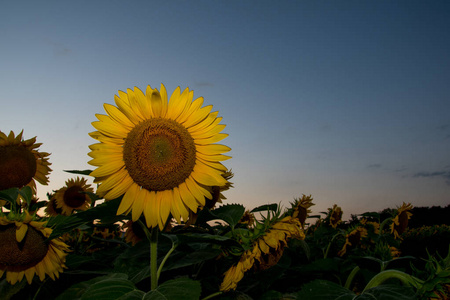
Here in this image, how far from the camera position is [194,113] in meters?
2.20

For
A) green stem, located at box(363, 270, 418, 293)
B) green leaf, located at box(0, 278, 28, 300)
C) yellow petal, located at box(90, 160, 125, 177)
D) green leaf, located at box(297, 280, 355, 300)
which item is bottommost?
green leaf, located at box(0, 278, 28, 300)

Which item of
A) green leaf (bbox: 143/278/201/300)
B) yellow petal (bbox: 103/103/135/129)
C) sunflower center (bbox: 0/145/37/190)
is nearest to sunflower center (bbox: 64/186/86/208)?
sunflower center (bbox: 0/145/37/190)

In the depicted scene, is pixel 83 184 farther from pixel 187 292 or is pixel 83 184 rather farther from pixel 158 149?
pixel 187 292

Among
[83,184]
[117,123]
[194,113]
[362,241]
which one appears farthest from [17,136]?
[362,241]

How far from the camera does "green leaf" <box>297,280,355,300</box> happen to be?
1785 mm

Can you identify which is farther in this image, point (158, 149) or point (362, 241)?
point (362, 241)

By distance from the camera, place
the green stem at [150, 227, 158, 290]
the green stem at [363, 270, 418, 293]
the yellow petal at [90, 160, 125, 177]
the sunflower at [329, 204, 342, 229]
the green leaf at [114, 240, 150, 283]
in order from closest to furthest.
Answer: the green stem at [363, 270, 418, 293], the green stem at [150, 227, 158, 290], the yellow petal at [90, 160, 125, 177], the green leaf at [114, 240, 150, 283], the sunflower at [329, 204, 342, 229]

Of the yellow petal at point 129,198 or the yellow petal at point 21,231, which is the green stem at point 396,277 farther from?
the yellow petal at point 21,231

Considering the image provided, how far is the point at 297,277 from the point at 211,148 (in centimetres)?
183

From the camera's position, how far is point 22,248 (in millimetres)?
2477

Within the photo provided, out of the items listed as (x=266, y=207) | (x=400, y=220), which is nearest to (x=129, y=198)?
(x=266, y=207)

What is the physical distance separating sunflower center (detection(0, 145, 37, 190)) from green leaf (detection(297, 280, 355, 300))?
3.73 metres

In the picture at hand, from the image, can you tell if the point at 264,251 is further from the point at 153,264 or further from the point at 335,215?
the point at 335,215

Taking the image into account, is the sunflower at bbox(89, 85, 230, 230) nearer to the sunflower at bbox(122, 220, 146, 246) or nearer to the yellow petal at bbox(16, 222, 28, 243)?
the yellow petal at bbox(16, 222, 28, 243)
